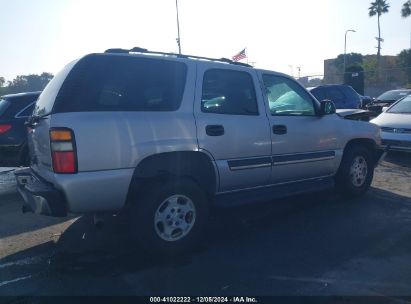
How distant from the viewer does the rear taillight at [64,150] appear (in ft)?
11.6

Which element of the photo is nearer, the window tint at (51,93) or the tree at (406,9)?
the window tint at (51,93)

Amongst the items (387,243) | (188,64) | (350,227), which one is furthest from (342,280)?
(188,64)

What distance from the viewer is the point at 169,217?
4105mm

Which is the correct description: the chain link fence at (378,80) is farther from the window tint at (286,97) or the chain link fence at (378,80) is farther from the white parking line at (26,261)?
the white parking line at (26,261)

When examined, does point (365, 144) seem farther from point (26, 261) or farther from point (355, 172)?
point (26, 261)

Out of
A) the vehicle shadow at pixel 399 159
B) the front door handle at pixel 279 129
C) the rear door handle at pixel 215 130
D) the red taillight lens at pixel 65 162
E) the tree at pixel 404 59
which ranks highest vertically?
the tree at pixel 404 59

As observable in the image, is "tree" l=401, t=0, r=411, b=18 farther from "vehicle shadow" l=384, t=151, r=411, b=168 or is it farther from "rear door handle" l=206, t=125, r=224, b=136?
"rear door handle" l=206, t=125, r=224, b=136

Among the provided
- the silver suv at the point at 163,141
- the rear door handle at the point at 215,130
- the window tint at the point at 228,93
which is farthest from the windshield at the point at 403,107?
the rear door handle at the point at 215,130

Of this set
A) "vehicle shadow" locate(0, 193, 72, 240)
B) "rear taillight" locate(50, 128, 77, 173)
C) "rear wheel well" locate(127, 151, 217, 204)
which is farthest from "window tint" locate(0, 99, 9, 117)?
"rear wheel well" locate(127, 151, 217, 204)

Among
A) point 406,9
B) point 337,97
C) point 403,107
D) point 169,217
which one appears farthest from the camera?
point 406,9

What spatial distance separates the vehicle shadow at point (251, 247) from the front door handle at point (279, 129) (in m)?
1.19

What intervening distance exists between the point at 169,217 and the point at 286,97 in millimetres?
2367

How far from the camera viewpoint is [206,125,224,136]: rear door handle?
4.26 meters

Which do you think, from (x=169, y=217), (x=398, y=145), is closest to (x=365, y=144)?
(x=398, y=145)
